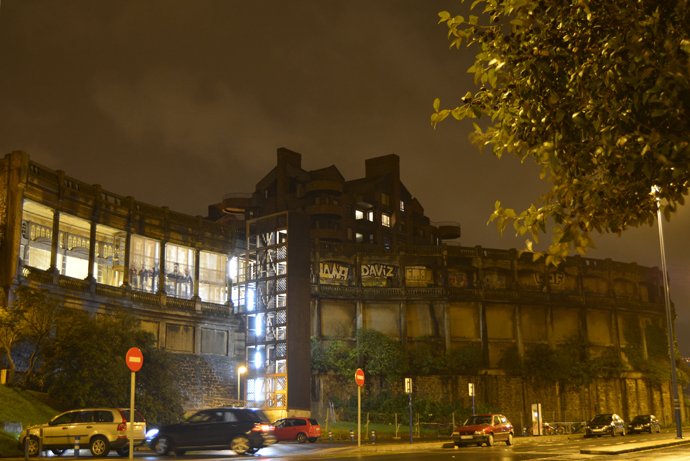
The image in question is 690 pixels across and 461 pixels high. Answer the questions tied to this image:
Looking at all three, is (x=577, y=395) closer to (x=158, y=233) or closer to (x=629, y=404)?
(x=629, y=404)

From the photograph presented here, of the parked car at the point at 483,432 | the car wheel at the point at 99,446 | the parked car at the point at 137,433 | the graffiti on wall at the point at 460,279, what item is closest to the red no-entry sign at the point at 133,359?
the car wheel at the point at 99,446

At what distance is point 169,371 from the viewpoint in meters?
38.9

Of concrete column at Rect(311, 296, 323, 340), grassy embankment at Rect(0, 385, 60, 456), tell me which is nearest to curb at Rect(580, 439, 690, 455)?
grassy embankment at Rect(0, 385, 60, 456)

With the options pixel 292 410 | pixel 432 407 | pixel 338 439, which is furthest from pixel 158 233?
pixel 432 407

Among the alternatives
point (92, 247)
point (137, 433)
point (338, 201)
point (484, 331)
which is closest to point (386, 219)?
point (338, 201)

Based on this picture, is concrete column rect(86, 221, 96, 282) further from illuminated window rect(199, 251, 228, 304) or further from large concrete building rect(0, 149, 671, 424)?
illuminated window rect(199, 251, 228, 304)

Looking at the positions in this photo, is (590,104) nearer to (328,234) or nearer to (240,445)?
(240,445)

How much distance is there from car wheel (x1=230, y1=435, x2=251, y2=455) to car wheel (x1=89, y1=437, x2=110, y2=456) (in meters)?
4.32

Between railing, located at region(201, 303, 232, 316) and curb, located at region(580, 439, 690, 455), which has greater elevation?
railing, located at region(201, 303, 232, 316)

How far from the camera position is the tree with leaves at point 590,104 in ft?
25.5

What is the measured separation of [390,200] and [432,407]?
40375mm

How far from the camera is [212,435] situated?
24.3 meters

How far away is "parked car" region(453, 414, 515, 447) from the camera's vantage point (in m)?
30.9

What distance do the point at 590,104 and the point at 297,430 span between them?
31.8m
